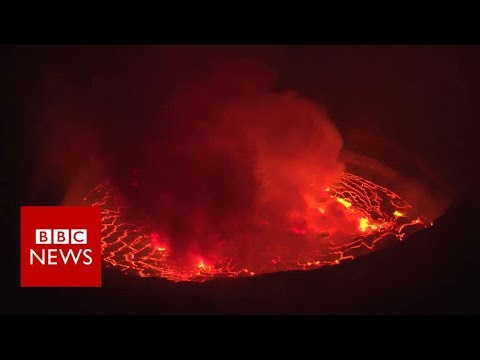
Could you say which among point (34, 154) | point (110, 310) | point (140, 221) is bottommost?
point (110, 310)

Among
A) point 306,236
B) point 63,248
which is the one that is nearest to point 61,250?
point 63,248

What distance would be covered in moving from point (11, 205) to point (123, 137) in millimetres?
1008

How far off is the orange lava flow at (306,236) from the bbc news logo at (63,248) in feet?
0.76

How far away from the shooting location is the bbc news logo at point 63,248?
15.6 feet

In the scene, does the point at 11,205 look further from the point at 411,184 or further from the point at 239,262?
the point at 411,184

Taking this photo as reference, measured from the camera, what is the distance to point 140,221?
5184 mm

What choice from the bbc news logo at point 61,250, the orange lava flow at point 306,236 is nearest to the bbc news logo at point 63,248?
the bbc news logo at point 61,250

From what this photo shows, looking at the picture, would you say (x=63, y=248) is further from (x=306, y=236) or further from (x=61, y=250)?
(x=306, y=236)

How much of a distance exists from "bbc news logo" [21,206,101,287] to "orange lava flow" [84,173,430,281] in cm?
23

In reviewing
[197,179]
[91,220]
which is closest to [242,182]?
[197,179]

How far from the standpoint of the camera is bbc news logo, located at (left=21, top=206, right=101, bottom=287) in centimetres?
475

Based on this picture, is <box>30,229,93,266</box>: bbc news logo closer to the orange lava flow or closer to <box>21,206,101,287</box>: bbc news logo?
<box>21,206,101,287</box>: bbc news logo

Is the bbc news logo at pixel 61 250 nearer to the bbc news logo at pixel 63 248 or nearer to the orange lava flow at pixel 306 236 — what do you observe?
the bbc news logo at pixel 63 248

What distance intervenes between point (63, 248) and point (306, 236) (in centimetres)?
184
